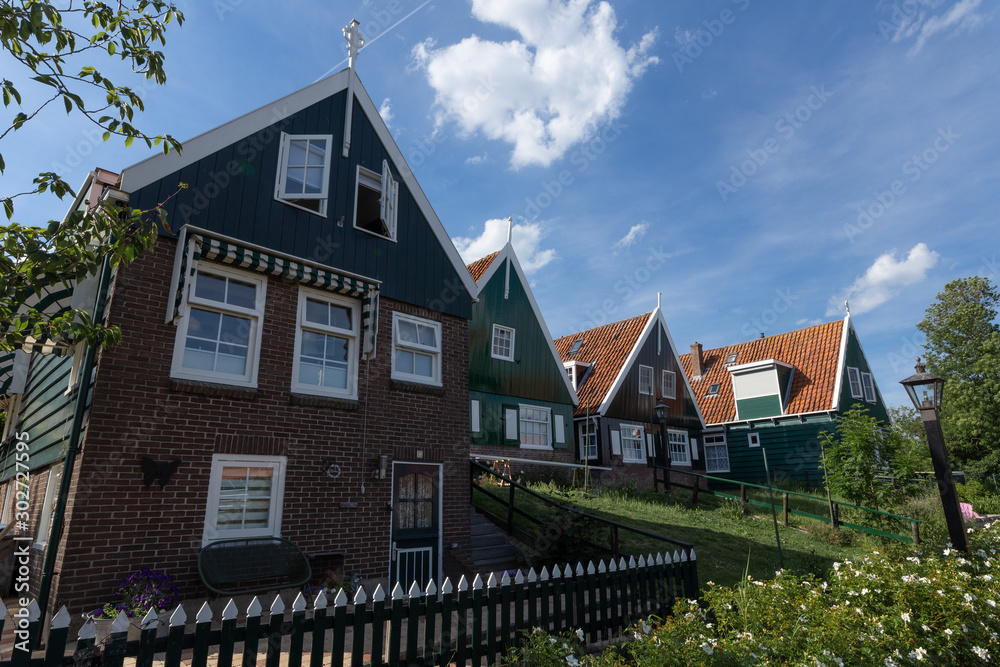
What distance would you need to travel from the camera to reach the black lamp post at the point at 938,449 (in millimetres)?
8531

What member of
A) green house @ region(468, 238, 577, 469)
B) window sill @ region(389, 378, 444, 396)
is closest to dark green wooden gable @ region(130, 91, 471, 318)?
window sill @ region(389, 378, 444, 396)

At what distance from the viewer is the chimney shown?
32.4 metres

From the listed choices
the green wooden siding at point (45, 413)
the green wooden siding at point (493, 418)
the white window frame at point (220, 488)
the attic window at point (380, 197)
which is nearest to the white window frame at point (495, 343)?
the green wooden siding at point (493, 418)

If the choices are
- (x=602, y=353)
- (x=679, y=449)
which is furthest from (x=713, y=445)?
Result: (x=602, y=353)

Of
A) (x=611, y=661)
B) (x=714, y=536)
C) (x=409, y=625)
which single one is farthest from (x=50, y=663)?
(x=714, y=536)

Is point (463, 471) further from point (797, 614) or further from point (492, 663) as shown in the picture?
point (797, 614)

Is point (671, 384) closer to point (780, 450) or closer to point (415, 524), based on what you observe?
point (780, 450)

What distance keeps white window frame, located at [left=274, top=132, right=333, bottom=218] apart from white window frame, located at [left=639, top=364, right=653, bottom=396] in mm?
17796

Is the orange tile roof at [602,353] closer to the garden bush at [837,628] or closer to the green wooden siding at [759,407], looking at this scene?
the green wooden siding at [759,407]

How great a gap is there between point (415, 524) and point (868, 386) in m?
26.9

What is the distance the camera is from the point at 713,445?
94.6 ft

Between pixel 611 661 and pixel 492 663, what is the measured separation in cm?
174

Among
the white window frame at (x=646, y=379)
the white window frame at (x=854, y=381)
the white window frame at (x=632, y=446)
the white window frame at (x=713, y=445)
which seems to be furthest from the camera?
the white window frame at (x=713, y=445)

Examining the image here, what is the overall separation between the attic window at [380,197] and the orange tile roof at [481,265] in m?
8.40
